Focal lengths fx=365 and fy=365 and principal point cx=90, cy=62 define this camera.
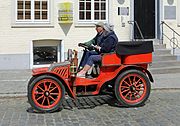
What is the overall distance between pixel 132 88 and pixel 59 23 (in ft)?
21.9

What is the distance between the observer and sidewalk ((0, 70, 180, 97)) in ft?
32.0

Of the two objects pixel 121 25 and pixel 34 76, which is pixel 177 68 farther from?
pixel 34 76

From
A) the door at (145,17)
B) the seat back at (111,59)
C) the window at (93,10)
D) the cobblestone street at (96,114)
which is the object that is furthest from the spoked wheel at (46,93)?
the door at (145,17)

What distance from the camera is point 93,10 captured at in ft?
48.0

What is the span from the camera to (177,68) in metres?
13.5

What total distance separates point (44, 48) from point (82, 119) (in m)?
7.74

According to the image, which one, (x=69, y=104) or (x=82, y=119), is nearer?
(x=82, y=119)

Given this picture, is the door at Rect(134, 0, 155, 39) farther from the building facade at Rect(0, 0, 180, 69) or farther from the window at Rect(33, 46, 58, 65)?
the window at Rect(33, 46, 58, 65)

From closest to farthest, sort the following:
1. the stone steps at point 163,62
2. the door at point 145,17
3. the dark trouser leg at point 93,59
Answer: the dark trouser leg at point 93,59 < the stone steps at point 163,62 < the door at point 145,17

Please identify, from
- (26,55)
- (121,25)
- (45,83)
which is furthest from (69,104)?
(121,25)

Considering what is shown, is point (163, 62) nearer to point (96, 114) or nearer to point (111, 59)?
point (111, 59)

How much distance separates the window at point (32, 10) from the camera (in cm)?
Result: 1383

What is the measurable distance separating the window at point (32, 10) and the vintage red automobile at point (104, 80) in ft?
20.9

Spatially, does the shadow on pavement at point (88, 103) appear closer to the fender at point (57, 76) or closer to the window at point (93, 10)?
the fender at point (57, 76)
